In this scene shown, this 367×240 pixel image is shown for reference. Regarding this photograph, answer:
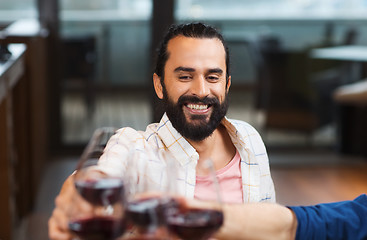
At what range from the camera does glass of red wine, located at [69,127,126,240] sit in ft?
3.51

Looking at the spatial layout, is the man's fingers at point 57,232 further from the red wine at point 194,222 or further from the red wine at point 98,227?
the red wine at point 194,222

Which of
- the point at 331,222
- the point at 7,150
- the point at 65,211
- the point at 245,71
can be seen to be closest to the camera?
the point at 65,211

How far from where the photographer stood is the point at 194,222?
3.59ft

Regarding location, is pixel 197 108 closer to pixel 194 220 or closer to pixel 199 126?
pixel 199 126

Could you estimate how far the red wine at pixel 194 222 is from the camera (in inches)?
43.0

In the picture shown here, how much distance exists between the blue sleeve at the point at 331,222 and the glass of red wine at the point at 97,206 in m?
0.53

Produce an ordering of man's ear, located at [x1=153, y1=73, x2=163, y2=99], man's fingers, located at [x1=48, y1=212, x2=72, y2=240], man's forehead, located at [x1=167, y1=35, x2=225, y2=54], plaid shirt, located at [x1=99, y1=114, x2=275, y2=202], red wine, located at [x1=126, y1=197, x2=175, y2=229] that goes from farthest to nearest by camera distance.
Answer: man's ear, located at [x1=153, y1=73, x2=163, y2=99] → man's forehead, located at [x1=167, y1=35, x2=225, y2=54] → plaid shirt, located at [x1=99, y1=114, x2=275, y2=202] → man's fingers, located at [x1=48, y1=212, x2=72, y2=240] → red wine, located at [x1=126, y1=197, x2=175, y2=229]

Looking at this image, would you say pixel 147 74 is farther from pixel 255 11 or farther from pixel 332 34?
pixel 332 34

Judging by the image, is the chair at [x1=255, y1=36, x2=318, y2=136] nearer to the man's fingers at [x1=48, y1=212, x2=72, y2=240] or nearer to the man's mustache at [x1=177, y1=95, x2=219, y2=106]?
the man's mustache at [x1=177, y1=95, x2=219, y2=106]

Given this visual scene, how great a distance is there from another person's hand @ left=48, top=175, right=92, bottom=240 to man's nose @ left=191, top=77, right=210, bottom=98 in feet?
2.03

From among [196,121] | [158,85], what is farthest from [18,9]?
[196,121]

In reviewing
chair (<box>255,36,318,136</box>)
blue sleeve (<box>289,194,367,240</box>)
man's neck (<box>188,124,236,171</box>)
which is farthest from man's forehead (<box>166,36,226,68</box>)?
chair (<box>255,36,318,136</box>)

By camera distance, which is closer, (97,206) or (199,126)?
(97,206)

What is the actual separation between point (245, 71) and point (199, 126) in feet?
11.7
